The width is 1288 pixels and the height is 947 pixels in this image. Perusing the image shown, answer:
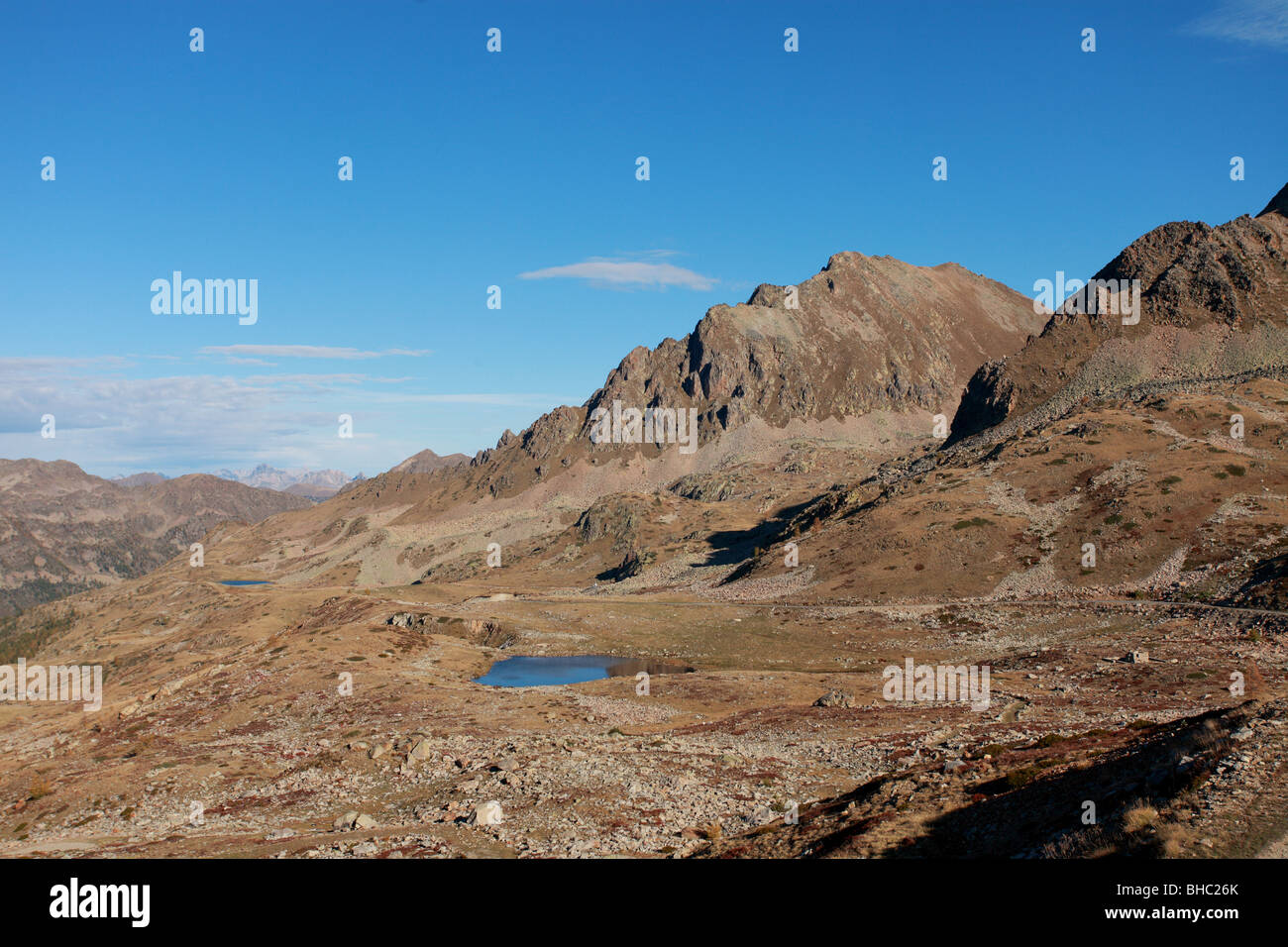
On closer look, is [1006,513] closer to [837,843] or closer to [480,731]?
[480,731]

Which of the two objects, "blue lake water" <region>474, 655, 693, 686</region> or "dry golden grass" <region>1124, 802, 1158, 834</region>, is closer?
"dry golden grass" <region>1124, 802, 1158, 834</region>

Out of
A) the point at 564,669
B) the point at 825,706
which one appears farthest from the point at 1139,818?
the point at 564,669

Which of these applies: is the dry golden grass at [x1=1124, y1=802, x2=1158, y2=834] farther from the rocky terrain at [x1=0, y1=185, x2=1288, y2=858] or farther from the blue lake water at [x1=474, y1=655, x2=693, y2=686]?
the blue lake water at [x1=474, y1=655, x2=693, y2=686]

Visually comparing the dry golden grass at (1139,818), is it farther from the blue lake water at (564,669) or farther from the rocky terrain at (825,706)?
the blue lake water at (564,669)

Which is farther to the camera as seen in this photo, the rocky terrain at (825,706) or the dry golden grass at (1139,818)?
the rocky terrain at (825,706)

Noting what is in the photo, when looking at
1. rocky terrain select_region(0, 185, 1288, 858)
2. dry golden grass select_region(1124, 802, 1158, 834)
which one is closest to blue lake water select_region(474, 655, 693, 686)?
rocky terrain select_region(0, 185, 1288, 858)

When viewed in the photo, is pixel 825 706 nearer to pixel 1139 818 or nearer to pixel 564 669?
pixel 1139 818

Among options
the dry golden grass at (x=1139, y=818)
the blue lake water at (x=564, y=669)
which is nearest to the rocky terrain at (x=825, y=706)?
the dry golden grass at (x=1139, y=818)
